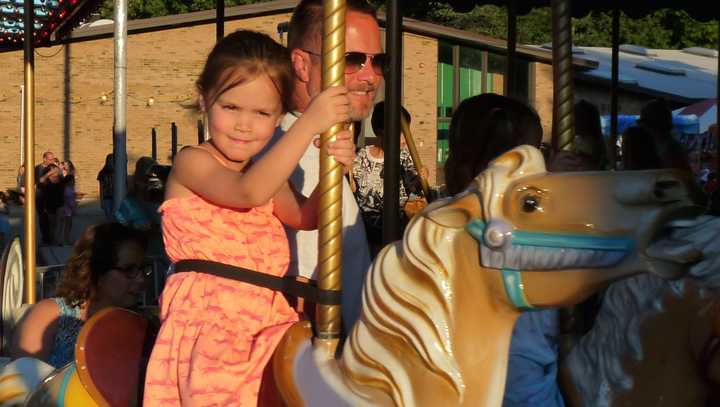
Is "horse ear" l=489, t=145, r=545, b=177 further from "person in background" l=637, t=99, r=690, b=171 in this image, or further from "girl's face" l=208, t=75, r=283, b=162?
"person in background" l=637, t=99, r=690, b=171

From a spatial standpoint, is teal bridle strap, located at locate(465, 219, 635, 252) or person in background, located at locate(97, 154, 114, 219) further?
person in background, located at locate(97, 154, 114, 219)

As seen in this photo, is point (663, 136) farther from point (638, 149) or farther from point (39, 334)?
point (39, 334)

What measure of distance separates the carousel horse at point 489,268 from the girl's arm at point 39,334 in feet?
6.95

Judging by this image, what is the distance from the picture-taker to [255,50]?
242 centimetres

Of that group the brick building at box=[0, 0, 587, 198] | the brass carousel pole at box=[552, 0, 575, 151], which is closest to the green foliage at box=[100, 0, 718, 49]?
the brick building at box=[0, 0, 587, 198]

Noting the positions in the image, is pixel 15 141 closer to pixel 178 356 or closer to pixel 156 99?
pixel 156 99

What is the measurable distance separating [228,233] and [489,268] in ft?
2.23

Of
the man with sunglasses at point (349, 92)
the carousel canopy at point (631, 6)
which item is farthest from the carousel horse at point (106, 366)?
the carousel canopy at point (631, 6)

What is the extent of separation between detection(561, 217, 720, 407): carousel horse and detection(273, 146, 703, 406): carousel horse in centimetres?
75

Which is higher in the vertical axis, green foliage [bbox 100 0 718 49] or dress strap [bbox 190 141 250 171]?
green foliage [bbox 100 0 718 49]

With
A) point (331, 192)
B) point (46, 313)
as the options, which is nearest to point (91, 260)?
point (46, 313)

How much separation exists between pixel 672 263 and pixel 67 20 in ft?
16.1

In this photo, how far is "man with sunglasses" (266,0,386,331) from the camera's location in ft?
8.70

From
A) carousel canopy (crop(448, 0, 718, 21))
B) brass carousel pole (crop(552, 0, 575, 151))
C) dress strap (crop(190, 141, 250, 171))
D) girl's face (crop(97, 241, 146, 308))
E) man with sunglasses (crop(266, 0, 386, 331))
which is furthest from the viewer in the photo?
carousel canopy (crop(448, 0, 718, 21))
